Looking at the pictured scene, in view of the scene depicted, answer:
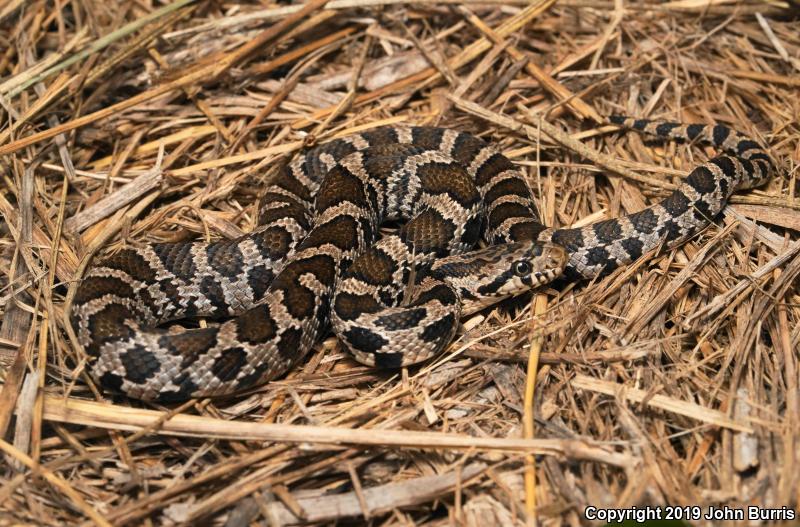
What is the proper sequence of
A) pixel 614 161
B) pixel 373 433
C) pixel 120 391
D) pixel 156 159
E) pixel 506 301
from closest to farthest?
pixel 373 433
pixel 120 391
pixel 506 301
pixel 614 161
pixel 156 159

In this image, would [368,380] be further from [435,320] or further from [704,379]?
[704,379]

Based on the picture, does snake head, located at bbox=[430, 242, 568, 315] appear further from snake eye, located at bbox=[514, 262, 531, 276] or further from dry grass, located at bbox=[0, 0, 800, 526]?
Answer: dry grass, located at bbox=[0, 0, 800, 526]

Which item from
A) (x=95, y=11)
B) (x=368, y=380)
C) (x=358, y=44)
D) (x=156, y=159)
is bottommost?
(x=368, y=380)

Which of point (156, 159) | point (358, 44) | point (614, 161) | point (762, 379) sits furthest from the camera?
point (358, 44)

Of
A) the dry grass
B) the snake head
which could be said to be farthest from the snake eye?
the dry grass

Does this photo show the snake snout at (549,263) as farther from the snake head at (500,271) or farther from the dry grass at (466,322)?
the dry grass at (466,322)

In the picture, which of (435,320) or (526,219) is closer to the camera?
(435,320)

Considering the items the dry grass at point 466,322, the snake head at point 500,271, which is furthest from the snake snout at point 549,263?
the dry grass at point 466,322

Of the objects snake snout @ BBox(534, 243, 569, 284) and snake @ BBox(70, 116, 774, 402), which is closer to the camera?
snake @ BBox(70, 116, 774, 402)

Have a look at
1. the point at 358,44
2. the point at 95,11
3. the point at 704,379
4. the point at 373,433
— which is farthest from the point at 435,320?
the point at 95,11
